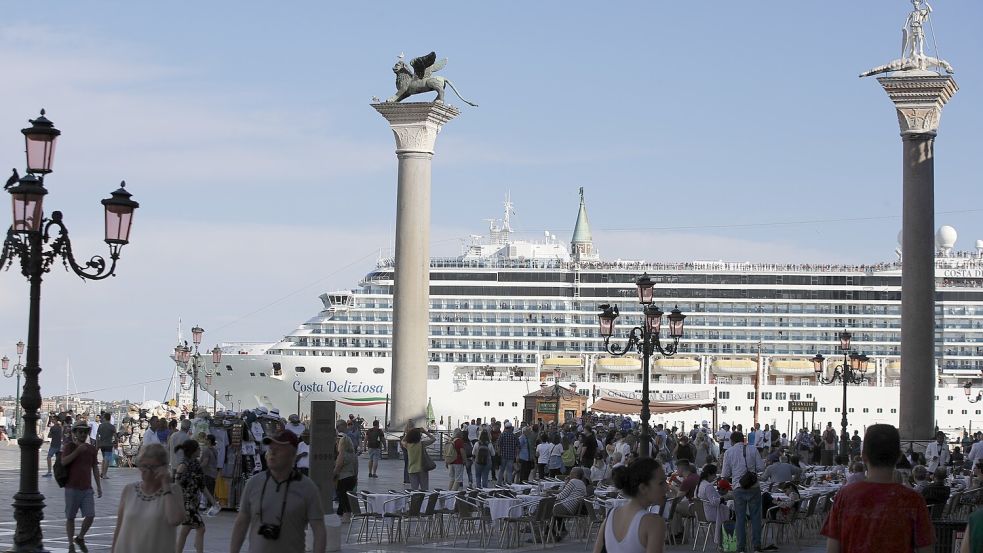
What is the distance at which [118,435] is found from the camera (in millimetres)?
28781

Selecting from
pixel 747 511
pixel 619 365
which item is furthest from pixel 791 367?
pixel 747 511

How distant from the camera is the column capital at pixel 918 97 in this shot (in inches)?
1091

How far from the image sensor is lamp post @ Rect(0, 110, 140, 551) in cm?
945

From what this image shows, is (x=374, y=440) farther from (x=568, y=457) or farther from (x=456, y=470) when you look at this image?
(x=568, y=457)

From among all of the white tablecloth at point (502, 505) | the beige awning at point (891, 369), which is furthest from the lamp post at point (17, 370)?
the beige awning at point (891, 369)

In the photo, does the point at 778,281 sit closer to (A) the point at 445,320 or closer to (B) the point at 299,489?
(A) the point at 445,320

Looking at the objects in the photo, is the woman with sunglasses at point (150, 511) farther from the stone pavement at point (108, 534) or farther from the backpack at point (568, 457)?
the backpack at point (568, 457)

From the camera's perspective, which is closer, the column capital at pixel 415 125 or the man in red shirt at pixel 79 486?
the man in red shirt at pixel 79 486

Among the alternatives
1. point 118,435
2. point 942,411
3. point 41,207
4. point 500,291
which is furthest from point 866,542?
point 500,291

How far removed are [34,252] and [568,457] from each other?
44.0 feet

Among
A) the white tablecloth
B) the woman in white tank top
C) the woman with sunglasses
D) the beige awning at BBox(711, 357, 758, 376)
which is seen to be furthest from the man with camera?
the beige awning at BBox(711, 357, 758, 376)

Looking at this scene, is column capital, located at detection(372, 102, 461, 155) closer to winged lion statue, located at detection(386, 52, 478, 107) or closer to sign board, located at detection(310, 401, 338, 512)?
winged lion statue, located at detection(386, 52, 478, 107)

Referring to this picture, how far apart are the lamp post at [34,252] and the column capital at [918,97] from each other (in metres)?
20.3

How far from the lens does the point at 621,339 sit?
2854 inches
